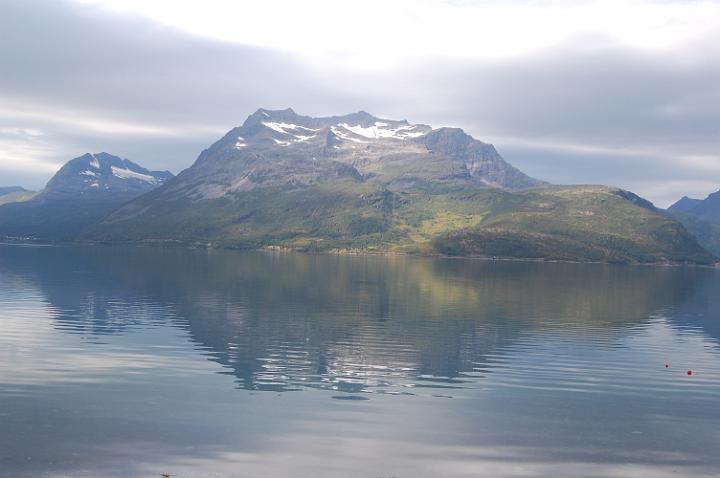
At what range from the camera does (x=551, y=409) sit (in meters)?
56.8

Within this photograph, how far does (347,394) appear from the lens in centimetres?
6041

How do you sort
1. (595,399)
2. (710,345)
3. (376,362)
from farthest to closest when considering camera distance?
1. (710,345)
2. (376,362)
3. (595,399)

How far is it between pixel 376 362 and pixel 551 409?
25110 millimetres

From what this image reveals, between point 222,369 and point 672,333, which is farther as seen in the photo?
point 672,333

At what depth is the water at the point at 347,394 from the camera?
1693 inches

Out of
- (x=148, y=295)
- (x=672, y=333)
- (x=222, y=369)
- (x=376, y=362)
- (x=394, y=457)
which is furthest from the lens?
(x=148, y=295)

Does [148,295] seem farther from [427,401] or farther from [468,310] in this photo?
[427,401]

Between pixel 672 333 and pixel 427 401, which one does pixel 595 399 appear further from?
pixel 672 333

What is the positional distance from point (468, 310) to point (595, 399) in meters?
73.0

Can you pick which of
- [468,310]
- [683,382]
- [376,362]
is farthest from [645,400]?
[468,310]

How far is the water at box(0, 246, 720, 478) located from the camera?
43.0 meters

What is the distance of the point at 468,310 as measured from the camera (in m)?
135

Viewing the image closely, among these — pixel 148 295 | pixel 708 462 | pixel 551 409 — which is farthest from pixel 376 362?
pixel 148 295

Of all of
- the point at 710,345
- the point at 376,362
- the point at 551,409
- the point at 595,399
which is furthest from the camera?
the point at 710,345
